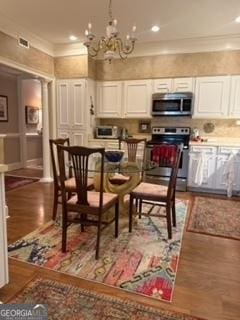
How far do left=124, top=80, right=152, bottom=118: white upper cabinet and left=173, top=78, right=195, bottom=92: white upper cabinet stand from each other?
516 millimetres

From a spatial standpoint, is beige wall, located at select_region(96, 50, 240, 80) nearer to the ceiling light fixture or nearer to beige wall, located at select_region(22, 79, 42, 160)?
the ceiling light fixture

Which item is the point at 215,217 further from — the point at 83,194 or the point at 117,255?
the point at 83,194

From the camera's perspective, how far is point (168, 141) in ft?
16.4

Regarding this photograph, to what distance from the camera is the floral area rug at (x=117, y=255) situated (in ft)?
6.58

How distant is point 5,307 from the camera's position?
1.48 metres

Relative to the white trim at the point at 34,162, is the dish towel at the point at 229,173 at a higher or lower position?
higher

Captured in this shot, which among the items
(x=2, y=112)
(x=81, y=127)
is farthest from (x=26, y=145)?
(x=81, y=127)

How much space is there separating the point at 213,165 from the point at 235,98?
1.30m

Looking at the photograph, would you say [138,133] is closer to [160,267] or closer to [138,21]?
[138,21]

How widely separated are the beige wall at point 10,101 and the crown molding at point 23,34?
189cm

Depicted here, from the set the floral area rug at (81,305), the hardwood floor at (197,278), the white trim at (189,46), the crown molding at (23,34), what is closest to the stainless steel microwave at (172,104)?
the white trim at (189,46)

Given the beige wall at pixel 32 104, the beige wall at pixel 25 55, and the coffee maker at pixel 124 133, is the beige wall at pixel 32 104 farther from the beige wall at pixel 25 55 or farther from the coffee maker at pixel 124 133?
the coffee maker at pixel 124 133

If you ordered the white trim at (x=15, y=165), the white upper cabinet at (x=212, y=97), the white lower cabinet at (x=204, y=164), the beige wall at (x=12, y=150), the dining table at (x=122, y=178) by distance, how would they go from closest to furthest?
the dining table at (x=122, y=178), the white lower cabinet at (x=204, y=164), the white upper cabinet at (x=212, y=97), the beige wall at (x=12, y=150), the white trim at (x=15, y=165)

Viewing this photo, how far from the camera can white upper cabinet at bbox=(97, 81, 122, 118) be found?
207 inches
